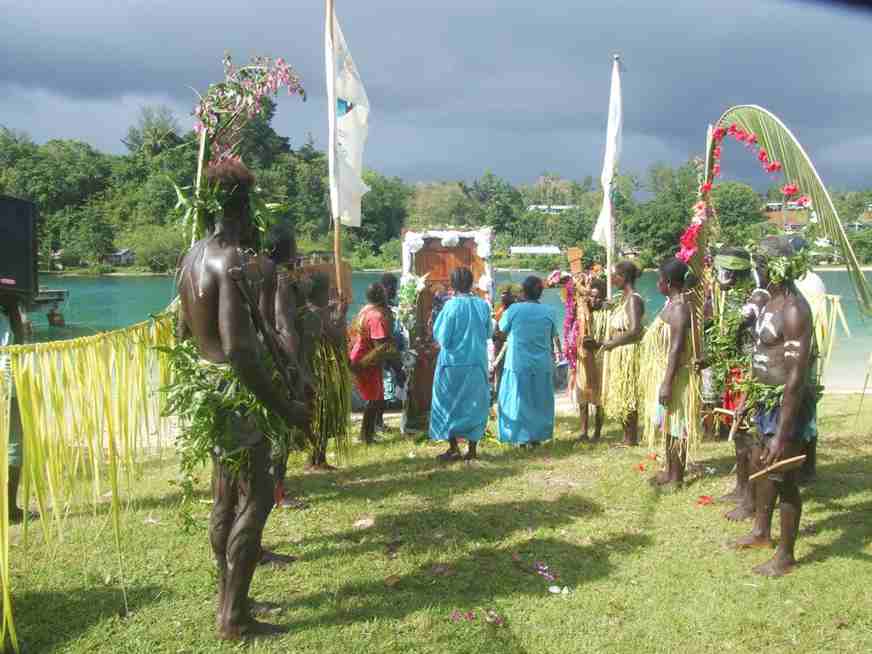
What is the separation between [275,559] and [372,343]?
3.13 meters

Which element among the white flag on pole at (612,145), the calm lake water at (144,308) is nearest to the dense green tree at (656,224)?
the calm lake water at (144,308)

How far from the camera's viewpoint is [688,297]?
5363 mm

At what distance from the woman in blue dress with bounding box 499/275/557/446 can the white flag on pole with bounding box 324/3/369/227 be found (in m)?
1.93

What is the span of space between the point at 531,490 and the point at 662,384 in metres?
1.43

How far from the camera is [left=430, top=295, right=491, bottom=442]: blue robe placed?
259 inches

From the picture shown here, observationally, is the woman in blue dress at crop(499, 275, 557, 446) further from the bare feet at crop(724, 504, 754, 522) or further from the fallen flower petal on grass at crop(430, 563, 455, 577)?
the fallen flower petal on grass at crop(430, 563, 455, 577)

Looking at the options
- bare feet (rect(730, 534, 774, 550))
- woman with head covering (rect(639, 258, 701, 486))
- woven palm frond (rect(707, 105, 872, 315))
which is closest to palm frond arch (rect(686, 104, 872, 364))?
woven palm frond (rect(707, 105, 872, 315))

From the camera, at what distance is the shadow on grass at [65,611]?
11.0 ft

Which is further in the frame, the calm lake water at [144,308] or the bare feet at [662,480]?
the calm lake water at [144,308]

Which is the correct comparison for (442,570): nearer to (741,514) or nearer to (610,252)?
(741,514)

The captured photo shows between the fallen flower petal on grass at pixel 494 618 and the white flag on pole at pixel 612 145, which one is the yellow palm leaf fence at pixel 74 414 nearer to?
the fallen flower petal on grass at pixel 494 618

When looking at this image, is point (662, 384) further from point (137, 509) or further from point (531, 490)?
point (137, 509)

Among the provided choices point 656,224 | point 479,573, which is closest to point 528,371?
point 479,573

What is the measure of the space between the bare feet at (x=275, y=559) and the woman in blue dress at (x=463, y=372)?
2547mm
